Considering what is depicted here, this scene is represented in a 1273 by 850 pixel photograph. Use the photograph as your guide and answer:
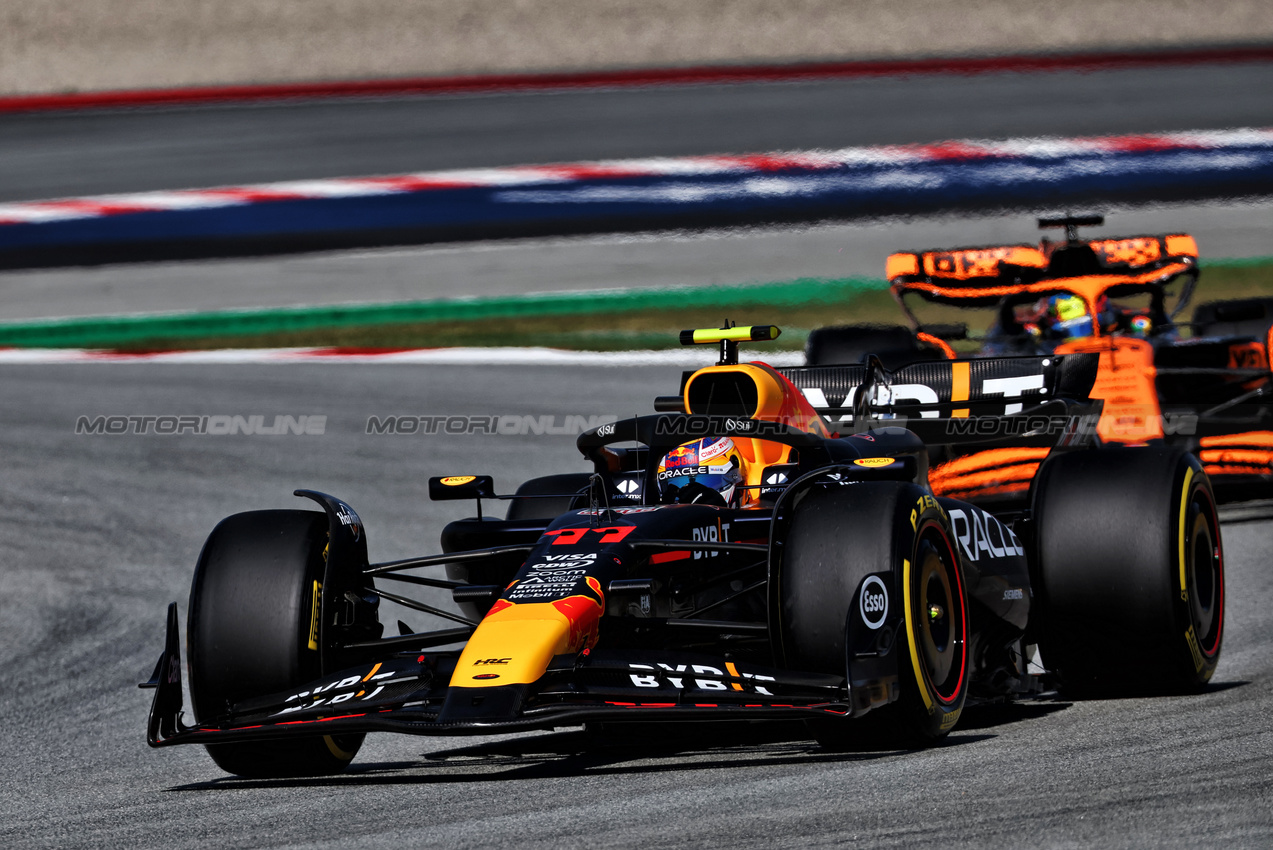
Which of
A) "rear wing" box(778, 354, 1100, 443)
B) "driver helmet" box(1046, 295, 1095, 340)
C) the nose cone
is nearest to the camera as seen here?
the nose cone

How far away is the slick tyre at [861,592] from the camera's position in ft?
18.1

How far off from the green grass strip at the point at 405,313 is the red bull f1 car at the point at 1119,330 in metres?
3.03

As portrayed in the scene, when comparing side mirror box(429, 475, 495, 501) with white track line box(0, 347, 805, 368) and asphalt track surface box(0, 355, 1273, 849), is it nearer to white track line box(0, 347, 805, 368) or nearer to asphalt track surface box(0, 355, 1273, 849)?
asphalt track surface box(0, 355, 1273, 849)

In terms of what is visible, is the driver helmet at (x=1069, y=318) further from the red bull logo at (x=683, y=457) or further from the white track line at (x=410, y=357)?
the red bull logo at (x=683, y=457)

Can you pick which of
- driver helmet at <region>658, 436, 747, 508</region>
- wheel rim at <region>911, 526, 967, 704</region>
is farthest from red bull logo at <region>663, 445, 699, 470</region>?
wheel rim at <region>911, 526, 967, 704</region>

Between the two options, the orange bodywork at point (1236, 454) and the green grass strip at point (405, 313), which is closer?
the orange bodywork at point (1236, 454)

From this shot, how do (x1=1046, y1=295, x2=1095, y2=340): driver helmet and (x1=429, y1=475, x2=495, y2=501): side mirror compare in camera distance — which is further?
(x1=1046, y1=295, x2=1095, y2=340): driver helmet

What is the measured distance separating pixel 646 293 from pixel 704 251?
0.88 metres

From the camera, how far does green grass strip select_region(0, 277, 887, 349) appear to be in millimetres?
15094

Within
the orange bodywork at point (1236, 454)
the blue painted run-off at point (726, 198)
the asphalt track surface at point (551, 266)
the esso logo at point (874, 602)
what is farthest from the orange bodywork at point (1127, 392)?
the blue painted run-off at point (726, 198)

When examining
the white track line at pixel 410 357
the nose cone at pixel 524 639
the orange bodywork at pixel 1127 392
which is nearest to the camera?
the nose cone at pixel 524 639

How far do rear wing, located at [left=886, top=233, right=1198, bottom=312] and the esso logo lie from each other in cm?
654

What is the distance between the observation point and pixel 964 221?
15.9 m

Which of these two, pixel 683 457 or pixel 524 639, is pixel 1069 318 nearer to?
pixel 683 457
